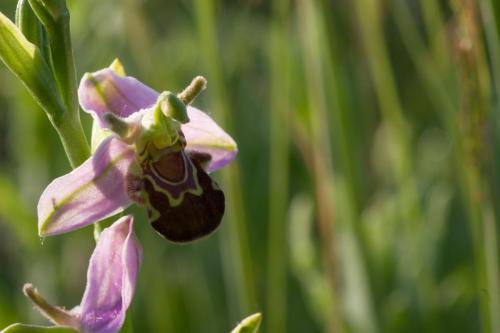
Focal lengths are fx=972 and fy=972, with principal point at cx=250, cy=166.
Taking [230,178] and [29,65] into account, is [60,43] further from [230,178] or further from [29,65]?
[230,178]

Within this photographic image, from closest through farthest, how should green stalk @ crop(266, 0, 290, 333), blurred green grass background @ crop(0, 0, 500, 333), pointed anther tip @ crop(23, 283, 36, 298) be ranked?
pointed anther tip @ crop(23, 283, 36, 298) < blurred green grass background @ crop(0, 0, 500, 333) < green stalk @ crop(266, 0, 290, 333)

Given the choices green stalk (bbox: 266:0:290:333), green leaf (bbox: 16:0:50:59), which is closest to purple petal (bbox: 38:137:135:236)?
green leaf (bbox: 16:0:50:59)

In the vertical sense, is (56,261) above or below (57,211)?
below

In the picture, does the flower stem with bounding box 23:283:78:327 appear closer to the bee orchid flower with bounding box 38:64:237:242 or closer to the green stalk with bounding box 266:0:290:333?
the bee orchid flower with bounding box 38:64:237:242

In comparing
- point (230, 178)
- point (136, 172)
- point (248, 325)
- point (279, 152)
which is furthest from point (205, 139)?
point (279, 152)

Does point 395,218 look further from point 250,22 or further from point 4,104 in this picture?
point 4,104

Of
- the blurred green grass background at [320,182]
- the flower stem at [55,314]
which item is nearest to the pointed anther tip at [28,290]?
the flower stem at [55,314]

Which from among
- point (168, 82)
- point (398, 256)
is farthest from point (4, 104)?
point (398, 256)
